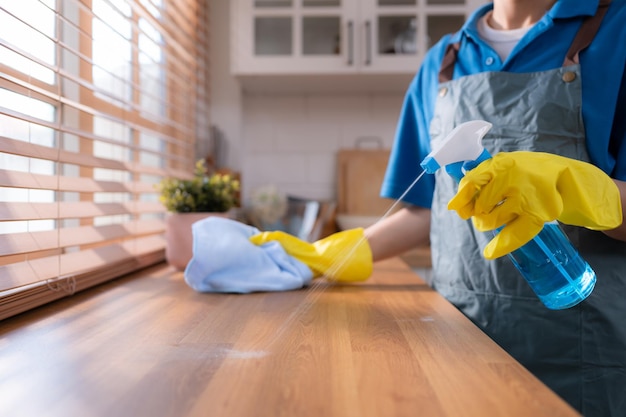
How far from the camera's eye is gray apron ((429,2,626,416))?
835 millimetres

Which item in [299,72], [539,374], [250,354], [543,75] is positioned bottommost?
[539,374]

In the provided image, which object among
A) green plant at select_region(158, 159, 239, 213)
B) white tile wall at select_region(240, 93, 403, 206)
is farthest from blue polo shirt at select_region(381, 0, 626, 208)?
white tile wall at select_region(240, 93, 403, 206)

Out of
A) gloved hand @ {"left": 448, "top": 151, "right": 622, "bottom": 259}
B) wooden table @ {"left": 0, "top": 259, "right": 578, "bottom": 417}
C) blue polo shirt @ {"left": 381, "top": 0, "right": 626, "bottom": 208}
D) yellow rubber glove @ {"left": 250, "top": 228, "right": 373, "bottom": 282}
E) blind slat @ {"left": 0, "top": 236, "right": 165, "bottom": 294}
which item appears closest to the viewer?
wooden table @ {"left": 0, "top": 259, "right": 578, "bottom": 417}

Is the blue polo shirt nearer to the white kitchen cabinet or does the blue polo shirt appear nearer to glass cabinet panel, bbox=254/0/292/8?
the white kitchen cabinet

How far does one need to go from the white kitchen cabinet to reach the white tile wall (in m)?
0.30

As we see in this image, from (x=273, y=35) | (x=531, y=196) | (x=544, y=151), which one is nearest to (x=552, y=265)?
(x=531, y=196)

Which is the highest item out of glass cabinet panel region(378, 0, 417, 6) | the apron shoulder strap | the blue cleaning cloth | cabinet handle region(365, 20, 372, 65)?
glass cabinet panel region(378, 0, 417, 6)

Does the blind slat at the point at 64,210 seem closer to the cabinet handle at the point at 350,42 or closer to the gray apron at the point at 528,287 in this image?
the gray apron at the point at 528,287

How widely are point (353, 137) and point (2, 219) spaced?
166cm

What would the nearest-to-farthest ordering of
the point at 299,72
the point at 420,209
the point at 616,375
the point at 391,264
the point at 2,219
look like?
the point at 2,219 → the point at 616,375 → the point at 420,209 → the point at 391,264 → the point at 299,72

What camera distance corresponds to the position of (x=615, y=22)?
881 mm

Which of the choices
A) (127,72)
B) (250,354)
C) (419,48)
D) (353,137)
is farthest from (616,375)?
(353,137)

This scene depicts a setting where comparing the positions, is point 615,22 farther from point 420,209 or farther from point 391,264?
point 391,264

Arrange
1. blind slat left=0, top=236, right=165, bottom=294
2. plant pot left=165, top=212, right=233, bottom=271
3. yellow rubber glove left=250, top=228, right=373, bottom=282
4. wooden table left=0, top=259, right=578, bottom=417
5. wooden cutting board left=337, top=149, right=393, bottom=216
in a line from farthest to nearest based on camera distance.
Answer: wooden cutting board left=337, top=149, right=393, bottom=216 → plant pot left=165, top=212, right=233, bottom=271 → yellow rubber glove left=250, top=228, right=373, bottom=282 → blind slat left=0, top=236, right=165, bottom=294 → wooden table left=0, top=259, right=578, bottom=417
